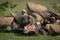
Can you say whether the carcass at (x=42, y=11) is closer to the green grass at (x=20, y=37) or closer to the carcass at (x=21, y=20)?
the carcass at (x=21, y=20)

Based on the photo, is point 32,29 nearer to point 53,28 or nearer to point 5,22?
point 53,28

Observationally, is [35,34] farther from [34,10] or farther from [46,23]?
[34,10]

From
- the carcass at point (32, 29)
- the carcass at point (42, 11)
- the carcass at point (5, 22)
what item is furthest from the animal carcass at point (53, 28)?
the carcass at point (5, 22)

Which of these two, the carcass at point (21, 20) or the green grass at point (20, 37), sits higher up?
the carcass at point (21, 20)

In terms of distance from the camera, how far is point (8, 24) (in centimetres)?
554

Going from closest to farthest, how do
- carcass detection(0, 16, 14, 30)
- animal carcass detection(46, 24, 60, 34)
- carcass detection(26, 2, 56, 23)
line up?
animal carcass detection(46, 24, 60, 34)
carcass detection(0, 16, 14, 30)
carcass detection(26, 2, 56, 23)

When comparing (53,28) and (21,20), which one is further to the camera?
(21,20)

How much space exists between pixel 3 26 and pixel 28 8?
4.00 ft

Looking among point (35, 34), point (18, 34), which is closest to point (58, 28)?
point (35, 34)

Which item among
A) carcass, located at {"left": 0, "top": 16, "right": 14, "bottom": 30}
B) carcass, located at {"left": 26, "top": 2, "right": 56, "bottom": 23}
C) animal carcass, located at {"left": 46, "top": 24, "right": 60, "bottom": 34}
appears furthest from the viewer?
carcass, located at {"left": 26, "top": 2, "right": 56, "bottom": 23}

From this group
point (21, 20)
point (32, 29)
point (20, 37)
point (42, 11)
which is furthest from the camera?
point (42, 11)

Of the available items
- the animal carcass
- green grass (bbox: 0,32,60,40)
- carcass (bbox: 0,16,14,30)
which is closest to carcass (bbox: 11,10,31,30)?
carcass (bbox: 0,16,14,30)

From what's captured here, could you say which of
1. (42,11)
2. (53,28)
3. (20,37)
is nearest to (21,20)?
(20,37)

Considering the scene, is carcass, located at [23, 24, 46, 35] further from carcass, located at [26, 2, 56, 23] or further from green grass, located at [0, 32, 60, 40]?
carcass, located at [26, 2, 56, 23]
